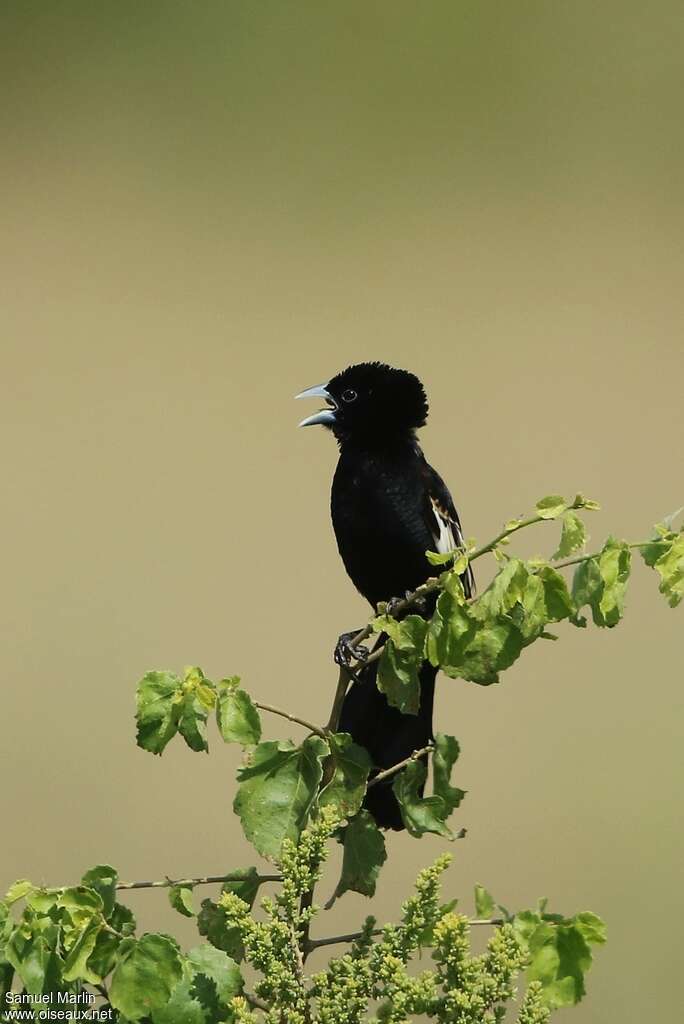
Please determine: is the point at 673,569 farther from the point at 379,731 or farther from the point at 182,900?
the point at 379,731

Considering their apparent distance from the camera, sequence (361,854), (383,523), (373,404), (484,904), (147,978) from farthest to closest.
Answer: (373,404)
(383,523)
(361,854)
(484,904)
(147,978)

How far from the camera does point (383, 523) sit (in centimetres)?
288

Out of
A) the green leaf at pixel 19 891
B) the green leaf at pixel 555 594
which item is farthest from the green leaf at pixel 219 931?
the green leaf at pixel 555 594

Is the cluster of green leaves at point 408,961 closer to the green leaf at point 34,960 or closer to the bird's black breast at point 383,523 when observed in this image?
the green leaf at point 34,960

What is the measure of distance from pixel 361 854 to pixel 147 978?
15.4 inches

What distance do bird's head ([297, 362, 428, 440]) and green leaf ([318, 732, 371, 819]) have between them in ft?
4.63

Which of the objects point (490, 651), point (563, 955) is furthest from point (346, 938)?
point (490, 651)

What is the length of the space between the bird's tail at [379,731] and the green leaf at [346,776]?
1.61ft

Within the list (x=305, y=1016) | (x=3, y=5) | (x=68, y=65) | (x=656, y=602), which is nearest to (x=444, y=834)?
(x=305, y=1016)

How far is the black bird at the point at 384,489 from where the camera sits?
2875mm

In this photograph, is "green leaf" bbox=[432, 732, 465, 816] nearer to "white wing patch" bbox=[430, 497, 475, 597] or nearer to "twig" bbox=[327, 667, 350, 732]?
"twig" bbox=[327, 667, 350, 732]

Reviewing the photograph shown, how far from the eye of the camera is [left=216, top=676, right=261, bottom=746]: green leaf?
1490mm

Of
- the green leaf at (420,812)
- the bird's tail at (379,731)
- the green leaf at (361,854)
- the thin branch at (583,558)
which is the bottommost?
the green leaf at (361,854)

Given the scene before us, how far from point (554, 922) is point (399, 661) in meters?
0.32
